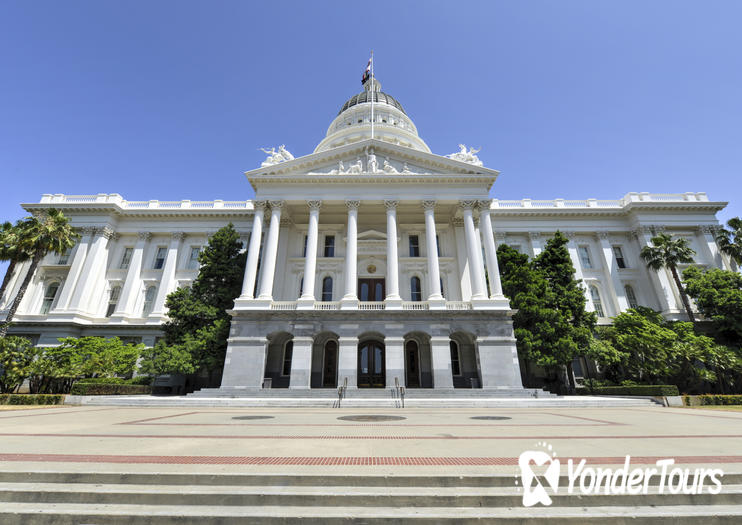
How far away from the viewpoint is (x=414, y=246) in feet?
105

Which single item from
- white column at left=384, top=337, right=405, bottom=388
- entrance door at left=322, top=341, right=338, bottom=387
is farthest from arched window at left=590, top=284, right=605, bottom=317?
entrance door at left=322, top=341, right=338, bottom=387

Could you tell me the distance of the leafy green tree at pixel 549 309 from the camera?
23.7 m

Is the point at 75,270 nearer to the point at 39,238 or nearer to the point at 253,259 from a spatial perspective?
the point at 39,238

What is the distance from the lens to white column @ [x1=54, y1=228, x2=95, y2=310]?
31.0 meters

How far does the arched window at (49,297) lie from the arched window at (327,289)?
26.7 metres

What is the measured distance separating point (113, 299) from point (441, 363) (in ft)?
109

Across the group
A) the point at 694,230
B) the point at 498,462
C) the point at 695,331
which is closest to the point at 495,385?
the point at 498,462

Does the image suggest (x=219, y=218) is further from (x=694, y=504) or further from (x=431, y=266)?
(x=694, y=504)

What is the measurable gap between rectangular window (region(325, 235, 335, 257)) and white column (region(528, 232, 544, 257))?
823 inches

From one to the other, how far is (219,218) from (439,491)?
1453 inches

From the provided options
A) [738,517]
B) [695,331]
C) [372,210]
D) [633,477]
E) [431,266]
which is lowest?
[738,517]

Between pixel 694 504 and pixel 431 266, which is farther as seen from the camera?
pixel 431 266

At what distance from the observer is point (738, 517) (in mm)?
3936

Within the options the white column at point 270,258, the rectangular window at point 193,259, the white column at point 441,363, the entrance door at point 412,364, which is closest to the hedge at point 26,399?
the white column at point 270,258
